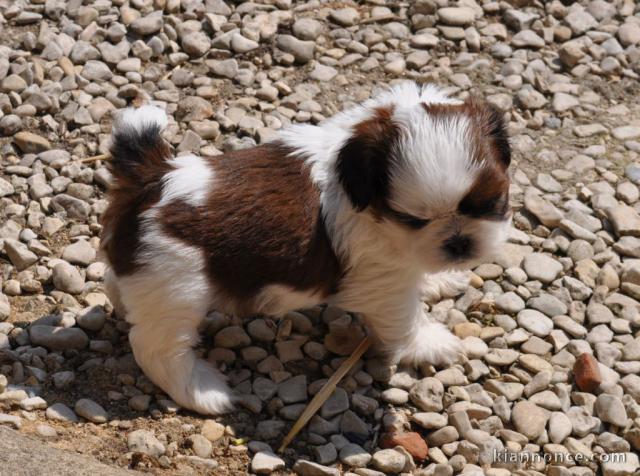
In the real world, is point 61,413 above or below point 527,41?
below

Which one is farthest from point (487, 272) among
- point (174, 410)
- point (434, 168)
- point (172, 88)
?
point (172, 88)

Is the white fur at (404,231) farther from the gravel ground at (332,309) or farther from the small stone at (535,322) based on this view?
the small stone at (535,322)

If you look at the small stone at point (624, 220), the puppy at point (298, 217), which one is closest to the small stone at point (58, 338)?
the puppy at point (298, 217)

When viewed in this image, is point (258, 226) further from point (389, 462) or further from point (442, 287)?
point (442, 287)

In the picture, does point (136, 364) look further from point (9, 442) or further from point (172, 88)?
point (172, 88)

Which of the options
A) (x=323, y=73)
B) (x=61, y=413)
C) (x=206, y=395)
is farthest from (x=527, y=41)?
(x=61, y=413)

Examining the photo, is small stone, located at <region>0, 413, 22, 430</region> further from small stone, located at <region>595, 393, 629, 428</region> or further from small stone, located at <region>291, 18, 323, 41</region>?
small stone, located at <region>291, 18, 323, 41</region>

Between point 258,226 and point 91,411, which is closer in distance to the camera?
point 258,226

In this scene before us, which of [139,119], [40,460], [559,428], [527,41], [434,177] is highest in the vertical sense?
[139,119]
